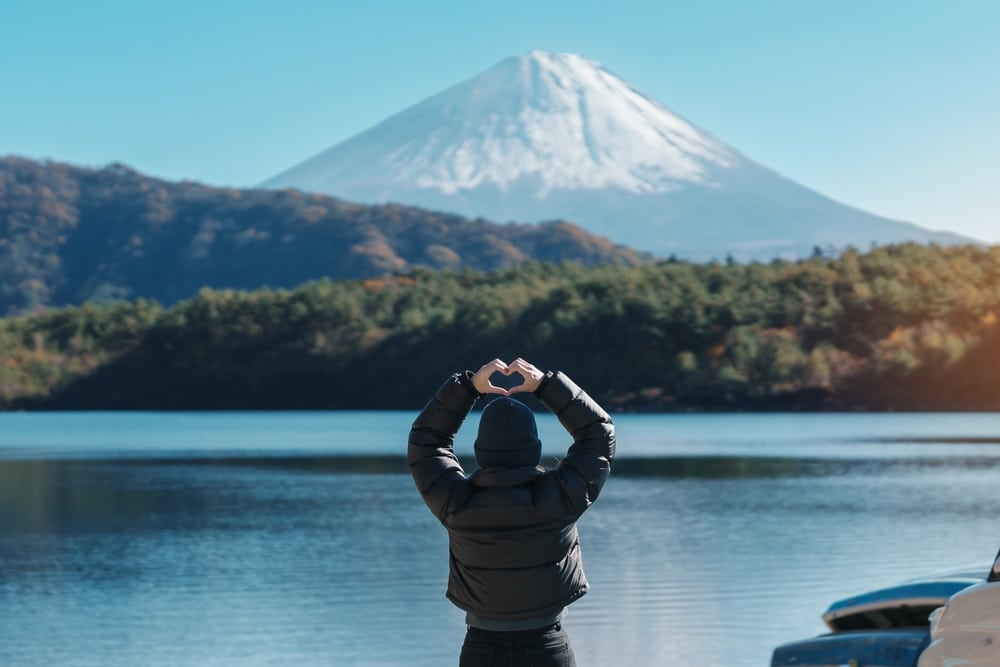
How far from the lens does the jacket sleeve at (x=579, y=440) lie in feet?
12.7

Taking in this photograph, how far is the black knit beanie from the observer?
3891 mm

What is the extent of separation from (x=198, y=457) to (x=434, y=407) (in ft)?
110

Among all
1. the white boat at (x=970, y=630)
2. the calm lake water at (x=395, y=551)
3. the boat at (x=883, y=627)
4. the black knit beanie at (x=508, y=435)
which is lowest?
the calm lake water at (x=395, y=551)

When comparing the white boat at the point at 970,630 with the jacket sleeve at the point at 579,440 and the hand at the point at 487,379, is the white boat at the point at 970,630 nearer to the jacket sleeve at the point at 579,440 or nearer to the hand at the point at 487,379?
the jacket sleeve at the point at 579,440

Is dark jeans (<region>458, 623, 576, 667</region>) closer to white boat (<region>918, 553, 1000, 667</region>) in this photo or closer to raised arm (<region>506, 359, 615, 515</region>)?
raised arm (<region>506, 359, 615, 515</region>)

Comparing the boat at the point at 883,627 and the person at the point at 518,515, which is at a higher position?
the person at the point at 518,515

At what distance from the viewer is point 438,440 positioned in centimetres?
407

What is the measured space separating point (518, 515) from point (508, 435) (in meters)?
0.20

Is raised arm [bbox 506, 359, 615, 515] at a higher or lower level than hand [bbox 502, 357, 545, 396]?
lower

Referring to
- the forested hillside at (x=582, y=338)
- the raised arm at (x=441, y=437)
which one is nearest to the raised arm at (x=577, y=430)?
the raised arm at (x=441, y=437)

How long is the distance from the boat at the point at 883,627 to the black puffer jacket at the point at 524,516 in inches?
86.2

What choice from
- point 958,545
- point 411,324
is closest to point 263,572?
point 958,545

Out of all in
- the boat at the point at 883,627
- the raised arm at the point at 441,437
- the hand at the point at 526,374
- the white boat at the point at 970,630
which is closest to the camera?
the white boat at the point at 970,630

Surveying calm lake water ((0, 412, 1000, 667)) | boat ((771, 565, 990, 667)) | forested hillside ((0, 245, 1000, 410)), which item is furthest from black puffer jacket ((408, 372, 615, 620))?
forested hillside ((0, 245, 1000, 410))
